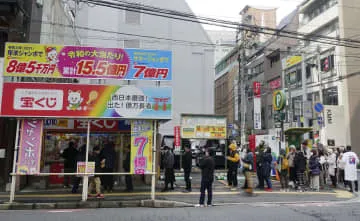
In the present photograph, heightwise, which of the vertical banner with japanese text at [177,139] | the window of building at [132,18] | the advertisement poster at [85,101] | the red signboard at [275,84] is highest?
the window of building at [132,18]

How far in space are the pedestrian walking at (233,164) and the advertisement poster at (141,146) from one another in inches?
167

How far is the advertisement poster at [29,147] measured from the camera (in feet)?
32.4

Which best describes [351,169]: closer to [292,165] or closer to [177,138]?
[292,165]

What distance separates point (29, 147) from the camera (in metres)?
9.98

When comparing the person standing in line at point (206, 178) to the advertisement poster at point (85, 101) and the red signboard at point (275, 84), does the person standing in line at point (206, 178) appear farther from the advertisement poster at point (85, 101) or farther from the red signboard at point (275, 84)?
the red signboard at point (275, 84)

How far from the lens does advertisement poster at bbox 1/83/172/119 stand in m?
9.80

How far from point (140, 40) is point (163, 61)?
22128 mm

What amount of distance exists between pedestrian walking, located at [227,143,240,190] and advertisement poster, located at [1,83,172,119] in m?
4.28

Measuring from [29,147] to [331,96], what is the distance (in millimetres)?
29944

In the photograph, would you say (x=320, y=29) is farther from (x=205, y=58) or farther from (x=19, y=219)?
(x=19, y=219)

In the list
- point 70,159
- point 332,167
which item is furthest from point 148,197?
point 332,167

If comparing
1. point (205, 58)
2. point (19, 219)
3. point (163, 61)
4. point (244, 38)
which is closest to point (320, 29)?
point (205, 58)

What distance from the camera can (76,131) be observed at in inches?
532

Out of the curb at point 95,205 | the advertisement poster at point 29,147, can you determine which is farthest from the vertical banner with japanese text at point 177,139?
the advertisement poster at point 29,147
